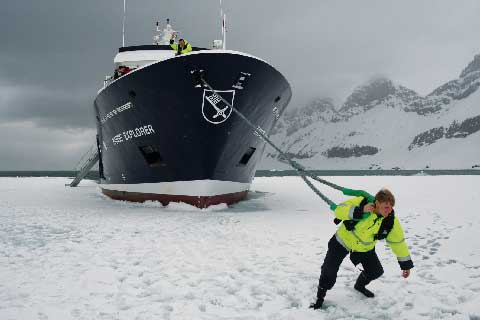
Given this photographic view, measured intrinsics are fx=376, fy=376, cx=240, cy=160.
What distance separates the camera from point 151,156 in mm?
11750

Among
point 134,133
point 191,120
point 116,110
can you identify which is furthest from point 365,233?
point 116,110

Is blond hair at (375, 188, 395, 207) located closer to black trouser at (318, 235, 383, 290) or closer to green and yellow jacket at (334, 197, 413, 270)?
green and yellow jacket at (334, 197, 413, 270)

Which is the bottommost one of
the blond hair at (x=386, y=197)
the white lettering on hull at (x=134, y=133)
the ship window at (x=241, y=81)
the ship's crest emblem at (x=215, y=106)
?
the blond hair at (x=386, y=197)

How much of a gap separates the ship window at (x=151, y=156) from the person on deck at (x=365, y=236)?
808 cm

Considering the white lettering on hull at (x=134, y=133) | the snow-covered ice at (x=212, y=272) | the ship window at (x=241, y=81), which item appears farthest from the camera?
the white lettering on hull at (x=134, y=133)

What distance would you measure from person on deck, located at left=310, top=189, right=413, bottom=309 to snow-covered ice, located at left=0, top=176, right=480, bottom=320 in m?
0.35

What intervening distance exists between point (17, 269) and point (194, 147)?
Answer: 5.90m

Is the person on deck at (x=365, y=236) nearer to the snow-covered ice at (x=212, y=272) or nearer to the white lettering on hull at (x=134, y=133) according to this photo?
the snow-covered ice at (x=212, y=272)

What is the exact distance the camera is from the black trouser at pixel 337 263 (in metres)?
3.76

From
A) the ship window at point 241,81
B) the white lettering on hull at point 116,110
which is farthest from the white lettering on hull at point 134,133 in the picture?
the ship window at point 241,81

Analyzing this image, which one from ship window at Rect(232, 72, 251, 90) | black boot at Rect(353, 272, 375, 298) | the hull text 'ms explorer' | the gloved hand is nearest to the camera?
the gloved hand

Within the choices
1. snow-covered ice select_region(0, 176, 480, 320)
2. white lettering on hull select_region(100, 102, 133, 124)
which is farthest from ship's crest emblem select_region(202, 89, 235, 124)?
snow-covered ice select_region(0, 176, 480, 320)

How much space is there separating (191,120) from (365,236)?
7147 mm

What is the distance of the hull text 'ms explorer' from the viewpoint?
392 inches
